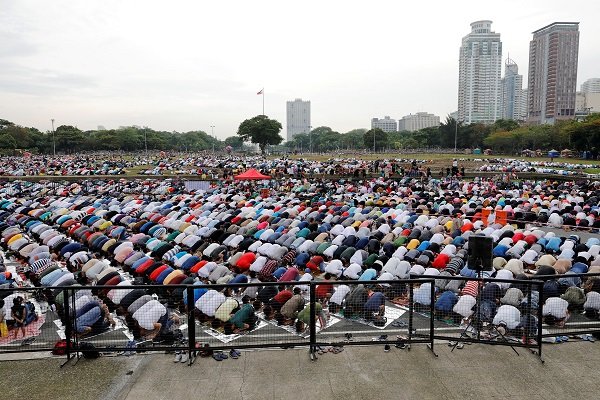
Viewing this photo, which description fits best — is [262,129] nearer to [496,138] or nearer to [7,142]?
[496,138]

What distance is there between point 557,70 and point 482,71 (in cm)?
3635

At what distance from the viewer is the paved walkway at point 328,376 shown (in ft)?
16.4

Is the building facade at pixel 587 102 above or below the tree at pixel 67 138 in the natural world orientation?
above

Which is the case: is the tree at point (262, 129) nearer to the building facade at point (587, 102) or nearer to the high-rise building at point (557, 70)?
the high-rise building at point (557, 70)

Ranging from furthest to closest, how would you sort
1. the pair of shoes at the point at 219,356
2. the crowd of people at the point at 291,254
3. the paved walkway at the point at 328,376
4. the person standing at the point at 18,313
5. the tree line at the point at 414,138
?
the tree line at the point at 414,138
the person standing at the point at 18,313
the crowd of people at the point at 291,254
the pair of shoes at the point at 219,356
the paved walkway at the point at 328,376

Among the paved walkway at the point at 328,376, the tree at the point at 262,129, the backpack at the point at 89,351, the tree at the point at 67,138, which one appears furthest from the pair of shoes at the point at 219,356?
the tree at the point at 67,138

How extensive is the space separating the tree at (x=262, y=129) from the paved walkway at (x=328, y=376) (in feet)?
328

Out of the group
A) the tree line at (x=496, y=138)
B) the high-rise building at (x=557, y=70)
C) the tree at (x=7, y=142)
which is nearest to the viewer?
the tree line at (x=496, y=138)

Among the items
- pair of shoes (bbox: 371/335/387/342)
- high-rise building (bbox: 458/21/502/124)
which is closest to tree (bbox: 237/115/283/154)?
pair of shoes (bbox: 371/335/387/342)

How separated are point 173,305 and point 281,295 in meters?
2.26

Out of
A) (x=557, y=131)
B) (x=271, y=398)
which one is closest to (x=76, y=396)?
(x=271, y=398)

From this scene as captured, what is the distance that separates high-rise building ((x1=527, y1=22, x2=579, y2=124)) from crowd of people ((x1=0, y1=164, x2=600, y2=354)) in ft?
496

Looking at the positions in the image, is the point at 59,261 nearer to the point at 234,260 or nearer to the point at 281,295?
the point at 234,260

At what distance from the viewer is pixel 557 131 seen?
259 feet
